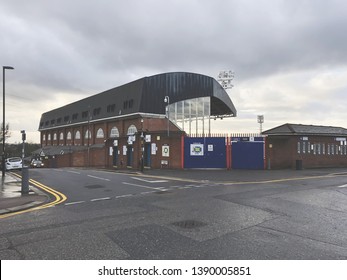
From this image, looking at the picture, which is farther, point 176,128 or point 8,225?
point 176,128

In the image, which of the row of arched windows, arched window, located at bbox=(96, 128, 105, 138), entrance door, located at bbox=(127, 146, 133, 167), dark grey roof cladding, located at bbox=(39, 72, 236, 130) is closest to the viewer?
entrance door, located at bbox=(127, 146, 133, 167)

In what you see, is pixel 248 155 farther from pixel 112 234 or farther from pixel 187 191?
pixel 112 234

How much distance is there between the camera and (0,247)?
520cm

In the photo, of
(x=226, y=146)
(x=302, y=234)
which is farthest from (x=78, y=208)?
(x=226, y=146)

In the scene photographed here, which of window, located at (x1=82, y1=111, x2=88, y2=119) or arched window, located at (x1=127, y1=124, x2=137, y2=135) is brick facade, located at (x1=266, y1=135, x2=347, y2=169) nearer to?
arched window, located at (x1=127, y1=124, x2=137, y2=135)

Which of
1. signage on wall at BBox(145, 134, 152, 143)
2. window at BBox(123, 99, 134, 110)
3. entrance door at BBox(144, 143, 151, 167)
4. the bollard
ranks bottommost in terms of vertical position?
the bollard

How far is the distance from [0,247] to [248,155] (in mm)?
20717

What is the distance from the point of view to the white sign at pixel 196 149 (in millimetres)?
24375

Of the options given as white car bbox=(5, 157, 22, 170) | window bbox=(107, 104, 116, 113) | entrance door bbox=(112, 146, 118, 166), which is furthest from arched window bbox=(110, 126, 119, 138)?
white car bbox=(5, 157, 22, 170)

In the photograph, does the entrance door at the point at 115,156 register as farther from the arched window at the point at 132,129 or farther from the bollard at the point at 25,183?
the bollard at the point at 25,183

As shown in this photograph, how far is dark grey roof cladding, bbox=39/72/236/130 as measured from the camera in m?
41.1

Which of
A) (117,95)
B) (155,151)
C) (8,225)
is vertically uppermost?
(117,95)

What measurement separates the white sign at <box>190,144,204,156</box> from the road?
13.8 metres

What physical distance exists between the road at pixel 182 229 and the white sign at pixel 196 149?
1382 centimetres
